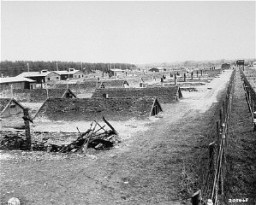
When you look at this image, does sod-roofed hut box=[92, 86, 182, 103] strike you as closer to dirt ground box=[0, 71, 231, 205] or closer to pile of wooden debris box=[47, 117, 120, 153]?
dirt ground box=[0, 71, 231, 205]

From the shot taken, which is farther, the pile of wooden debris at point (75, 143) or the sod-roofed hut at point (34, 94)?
the sod-roofed hut at point (34, 94)

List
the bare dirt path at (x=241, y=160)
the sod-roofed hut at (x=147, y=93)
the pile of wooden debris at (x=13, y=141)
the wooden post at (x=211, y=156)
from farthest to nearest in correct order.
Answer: the sod-roofed hut at (x=147, y=93) < the pile of wooden debris at (x=13, y=141) < the bare dirt path at (x=241, y=160) < the wooden post at (x=211, y=156)

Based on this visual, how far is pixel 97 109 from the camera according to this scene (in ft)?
86.8

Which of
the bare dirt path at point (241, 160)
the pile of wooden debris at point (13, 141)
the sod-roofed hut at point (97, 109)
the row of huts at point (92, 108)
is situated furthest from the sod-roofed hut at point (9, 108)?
the bare dirt path at point (241, 160)

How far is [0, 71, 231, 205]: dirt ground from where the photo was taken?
10.2 meters

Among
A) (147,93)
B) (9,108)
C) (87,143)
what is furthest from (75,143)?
(147,93)

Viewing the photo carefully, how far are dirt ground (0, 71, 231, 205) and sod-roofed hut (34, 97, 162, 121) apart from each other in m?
5.92

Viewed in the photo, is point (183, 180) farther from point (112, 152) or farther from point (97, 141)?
point (97, 141)

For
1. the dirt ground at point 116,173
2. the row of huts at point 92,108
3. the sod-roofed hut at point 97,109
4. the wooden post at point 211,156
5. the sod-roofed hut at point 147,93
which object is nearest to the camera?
the wooden post at point 211,156

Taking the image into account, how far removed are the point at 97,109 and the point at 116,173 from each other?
1435cm

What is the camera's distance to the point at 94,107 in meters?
26.7

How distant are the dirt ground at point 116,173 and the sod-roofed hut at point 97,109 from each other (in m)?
5.92

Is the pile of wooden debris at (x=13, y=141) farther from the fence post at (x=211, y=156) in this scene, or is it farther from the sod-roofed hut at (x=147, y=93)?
the sod-roofed hut at (x=147, y=93)

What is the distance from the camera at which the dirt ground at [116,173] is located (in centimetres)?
1025
